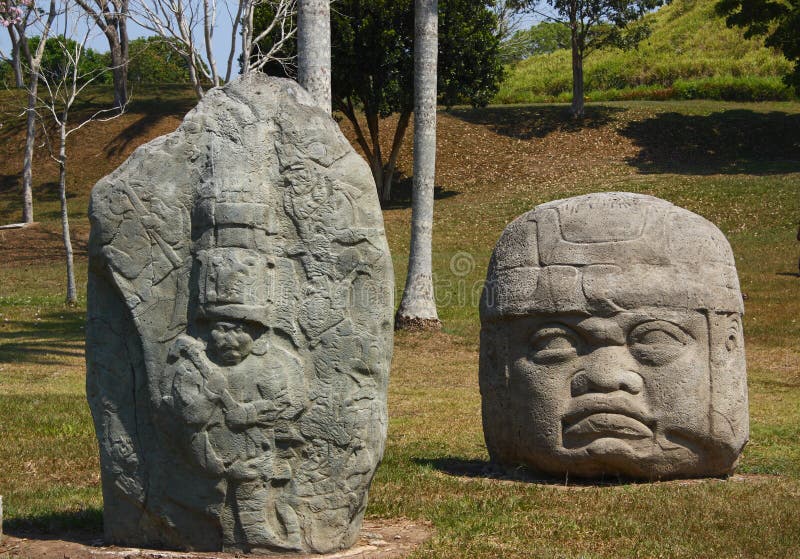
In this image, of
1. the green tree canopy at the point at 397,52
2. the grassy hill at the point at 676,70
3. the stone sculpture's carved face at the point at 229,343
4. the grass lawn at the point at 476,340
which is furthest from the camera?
the grassy hill at the point at 676,70

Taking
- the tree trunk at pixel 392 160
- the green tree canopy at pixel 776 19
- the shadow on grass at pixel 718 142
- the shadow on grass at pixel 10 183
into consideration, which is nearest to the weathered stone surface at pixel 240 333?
the tree trunk at pixel 392 160

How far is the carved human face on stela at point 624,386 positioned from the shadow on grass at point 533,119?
94.0 ft

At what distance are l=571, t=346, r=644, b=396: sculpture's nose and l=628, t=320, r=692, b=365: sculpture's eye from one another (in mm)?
122

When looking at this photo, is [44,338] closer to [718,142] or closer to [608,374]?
[608,374]

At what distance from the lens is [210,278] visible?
16.6 feet

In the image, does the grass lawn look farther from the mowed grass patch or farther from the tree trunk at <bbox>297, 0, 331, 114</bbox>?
the tree trunk at <bbox>297, 0, 331, 114</bbox>

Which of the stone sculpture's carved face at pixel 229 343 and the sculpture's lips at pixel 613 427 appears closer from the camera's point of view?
the stone sculpture's carved face at pixel 229 343

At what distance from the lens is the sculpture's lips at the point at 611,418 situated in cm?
691

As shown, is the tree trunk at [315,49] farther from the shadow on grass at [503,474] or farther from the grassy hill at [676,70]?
the grassy hill at [676,70]

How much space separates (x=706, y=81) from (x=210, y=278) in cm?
3989

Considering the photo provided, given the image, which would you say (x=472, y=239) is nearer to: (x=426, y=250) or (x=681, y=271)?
(x=426, y=250)

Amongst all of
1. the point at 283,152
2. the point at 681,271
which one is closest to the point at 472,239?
the point at 681,271

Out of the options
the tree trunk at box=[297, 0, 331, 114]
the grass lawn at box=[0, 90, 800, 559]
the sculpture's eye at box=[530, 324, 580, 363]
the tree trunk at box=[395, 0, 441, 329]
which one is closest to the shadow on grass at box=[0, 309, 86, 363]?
the grass lawn at box=[0, 90, 800, 559]

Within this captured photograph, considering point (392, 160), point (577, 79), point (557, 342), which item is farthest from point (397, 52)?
point (557, 342)
